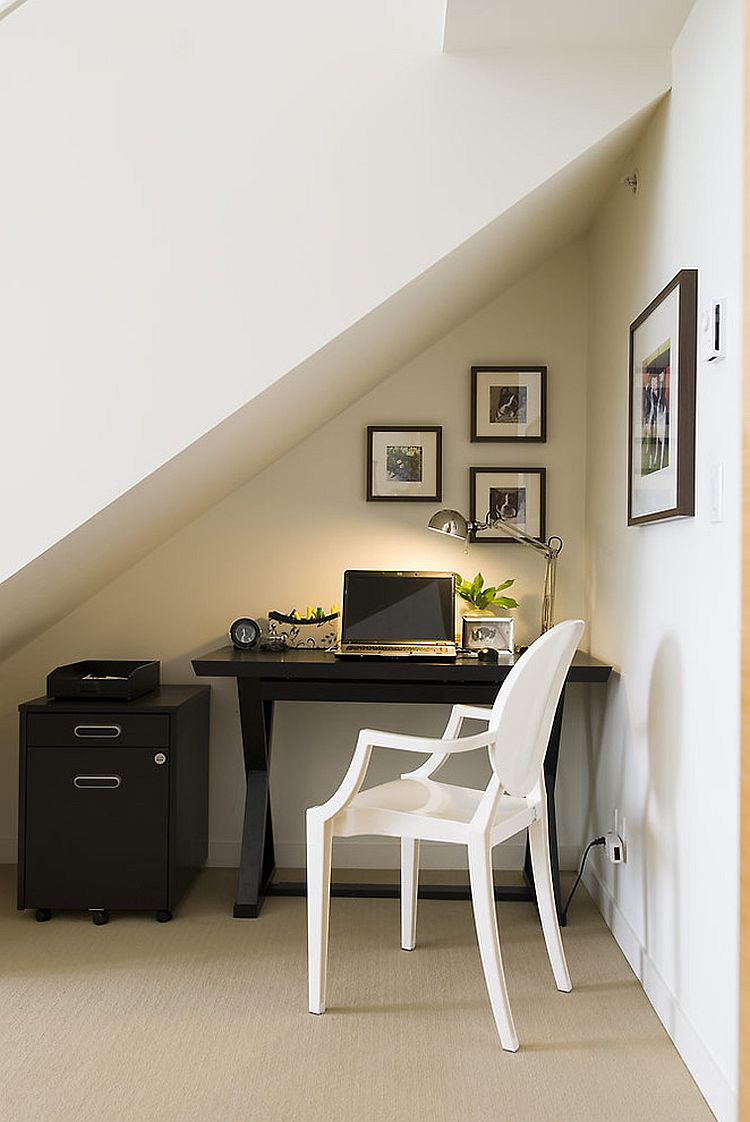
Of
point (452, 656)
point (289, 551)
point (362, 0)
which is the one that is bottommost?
point (452, 656)

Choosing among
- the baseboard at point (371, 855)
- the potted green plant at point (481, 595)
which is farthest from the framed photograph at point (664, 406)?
the baseboard at point (371, 855)

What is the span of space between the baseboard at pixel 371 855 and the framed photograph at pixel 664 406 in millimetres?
1529

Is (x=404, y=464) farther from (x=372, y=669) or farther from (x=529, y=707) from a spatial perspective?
(x=529, y=707)

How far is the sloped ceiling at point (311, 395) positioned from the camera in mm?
2812

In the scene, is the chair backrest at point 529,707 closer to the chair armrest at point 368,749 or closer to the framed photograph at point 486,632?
the chair armrest at point 368,749

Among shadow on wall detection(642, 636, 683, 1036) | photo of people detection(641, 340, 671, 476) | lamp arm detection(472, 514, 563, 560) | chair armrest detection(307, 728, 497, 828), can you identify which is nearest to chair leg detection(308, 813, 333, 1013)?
chair armrest detection(307, 728, 497, 828)

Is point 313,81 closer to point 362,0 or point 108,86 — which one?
point 362,0

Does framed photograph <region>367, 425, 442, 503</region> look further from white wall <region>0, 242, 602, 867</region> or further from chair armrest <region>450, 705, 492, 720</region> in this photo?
chair armrest <region>450, 705, 492, 720</region>

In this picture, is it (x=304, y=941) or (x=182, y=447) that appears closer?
(x=182, y=447)

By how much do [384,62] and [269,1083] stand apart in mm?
2394

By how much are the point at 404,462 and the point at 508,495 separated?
0.40m

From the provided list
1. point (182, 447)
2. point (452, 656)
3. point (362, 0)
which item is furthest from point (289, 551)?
point (362, 0)

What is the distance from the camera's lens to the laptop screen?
12.1 feet

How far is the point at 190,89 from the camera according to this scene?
2.68 meters
